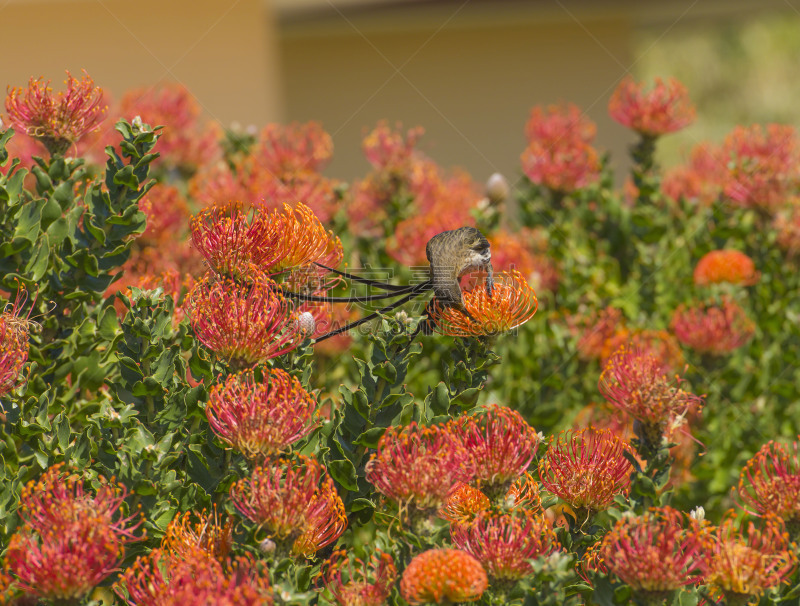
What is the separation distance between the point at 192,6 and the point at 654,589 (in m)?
7.34

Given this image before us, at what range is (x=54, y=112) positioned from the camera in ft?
7.52

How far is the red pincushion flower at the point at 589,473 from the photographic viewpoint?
1.89 m

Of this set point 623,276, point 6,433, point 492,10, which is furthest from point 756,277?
point 492,10

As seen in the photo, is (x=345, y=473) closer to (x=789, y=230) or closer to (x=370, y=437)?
(x=370, y=437)

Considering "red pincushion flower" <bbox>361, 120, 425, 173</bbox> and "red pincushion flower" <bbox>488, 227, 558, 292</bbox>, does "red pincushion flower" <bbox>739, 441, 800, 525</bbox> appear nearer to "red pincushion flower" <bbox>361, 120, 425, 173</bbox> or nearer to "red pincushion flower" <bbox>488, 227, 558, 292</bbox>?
"red pincushion flower" <bbox>488, 227, 558, 292</bbox>

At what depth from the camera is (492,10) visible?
8.46 metres

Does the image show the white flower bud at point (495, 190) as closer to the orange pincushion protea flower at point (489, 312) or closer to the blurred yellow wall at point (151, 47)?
the orange pincushion protea flower at point (489, 312)

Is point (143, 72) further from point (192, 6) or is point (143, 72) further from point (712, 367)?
point (712, 367)

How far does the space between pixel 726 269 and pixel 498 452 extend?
2392mm

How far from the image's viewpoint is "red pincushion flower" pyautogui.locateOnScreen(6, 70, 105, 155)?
229 centimetres

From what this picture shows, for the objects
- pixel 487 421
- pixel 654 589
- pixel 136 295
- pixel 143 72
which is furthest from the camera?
pixel 143 72

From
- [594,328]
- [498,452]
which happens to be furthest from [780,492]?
[594,328]

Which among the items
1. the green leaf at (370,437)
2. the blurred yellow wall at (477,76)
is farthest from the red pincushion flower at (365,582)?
the blurred yellow wall at (477,76)

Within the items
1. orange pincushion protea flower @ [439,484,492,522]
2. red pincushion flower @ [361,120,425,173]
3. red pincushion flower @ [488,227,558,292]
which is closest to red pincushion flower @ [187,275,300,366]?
orange pincushion protea flower @ [439,484,492,522]
